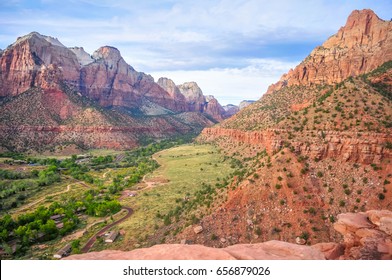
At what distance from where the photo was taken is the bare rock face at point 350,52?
284 ft

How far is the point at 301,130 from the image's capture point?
31.5 m

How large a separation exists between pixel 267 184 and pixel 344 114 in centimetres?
1297

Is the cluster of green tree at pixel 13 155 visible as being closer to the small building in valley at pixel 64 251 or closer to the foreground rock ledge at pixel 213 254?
the small building in valley at pixel 64 251

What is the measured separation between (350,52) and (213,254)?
104 m

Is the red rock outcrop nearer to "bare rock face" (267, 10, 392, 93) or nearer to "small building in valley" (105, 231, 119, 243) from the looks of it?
"small building in valley" (105, 231, 119, 243)

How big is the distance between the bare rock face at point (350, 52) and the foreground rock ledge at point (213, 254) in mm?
88987

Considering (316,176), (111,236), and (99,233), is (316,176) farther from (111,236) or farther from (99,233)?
(99,233)

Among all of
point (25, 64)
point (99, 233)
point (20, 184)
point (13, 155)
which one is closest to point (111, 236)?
point (99, 233)

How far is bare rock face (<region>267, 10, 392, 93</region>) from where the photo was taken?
8656 centimetres

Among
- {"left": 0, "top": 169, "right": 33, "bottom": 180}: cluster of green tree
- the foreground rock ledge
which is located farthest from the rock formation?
{"left": 0, "top": 169, "right": 33, "bottom": 180}: cluster of green tree

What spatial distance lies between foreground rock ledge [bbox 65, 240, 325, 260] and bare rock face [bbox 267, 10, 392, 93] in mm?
88987

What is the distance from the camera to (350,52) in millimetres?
93062
